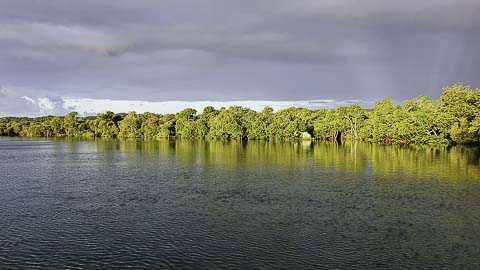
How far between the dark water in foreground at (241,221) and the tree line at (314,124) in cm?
5368

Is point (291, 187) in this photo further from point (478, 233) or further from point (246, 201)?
point (478, 233)

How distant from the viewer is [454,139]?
87.9 m

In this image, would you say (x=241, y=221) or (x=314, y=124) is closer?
(x=241, y=221)

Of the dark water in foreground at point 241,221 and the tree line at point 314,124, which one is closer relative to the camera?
the dark water in foreground at point 241,221

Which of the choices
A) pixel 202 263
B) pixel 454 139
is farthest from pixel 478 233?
pixel 454 139

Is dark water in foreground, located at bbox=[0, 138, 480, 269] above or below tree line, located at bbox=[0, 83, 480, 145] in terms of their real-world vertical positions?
below

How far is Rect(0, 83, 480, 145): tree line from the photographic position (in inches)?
3504

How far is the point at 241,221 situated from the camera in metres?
22.9

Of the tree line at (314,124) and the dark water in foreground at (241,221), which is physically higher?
the tree line at (314,124)

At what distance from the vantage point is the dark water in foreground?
17.2 m

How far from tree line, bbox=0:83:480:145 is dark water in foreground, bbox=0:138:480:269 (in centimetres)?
5368

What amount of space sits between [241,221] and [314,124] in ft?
360

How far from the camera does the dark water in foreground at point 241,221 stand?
677 inches

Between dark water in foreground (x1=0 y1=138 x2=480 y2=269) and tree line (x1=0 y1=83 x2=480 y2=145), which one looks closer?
dark water in foreground (x1=0 y1=138 x2=480 y2=269)
